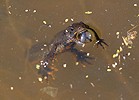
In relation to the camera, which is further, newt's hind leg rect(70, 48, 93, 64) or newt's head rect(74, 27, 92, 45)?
newt's head rect(74, 27, 92, 45)

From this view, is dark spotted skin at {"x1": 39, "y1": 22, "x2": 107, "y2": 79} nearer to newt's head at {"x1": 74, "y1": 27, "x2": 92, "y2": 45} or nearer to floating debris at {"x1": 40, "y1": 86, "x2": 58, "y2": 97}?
newt's head at {"x1": 74, "y1": 27, "x2": 92, "y2": 45}

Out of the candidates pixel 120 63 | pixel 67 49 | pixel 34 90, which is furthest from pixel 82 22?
pixel 34 90

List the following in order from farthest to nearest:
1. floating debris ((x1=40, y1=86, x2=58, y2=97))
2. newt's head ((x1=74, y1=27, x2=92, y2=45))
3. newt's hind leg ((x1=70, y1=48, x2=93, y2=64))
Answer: newt's head ((x1=74, y1=27, x2=92, y2=45)) → newt's hind leg ((x1=70, y1=48, x2=93, y2=64)) → floating debris ((x1=40, y1=86, x2=58, y2=97))

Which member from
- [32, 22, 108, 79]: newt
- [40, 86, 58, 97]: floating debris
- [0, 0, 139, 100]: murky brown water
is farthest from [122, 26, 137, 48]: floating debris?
[40, 86, 58, 97]: floating debris

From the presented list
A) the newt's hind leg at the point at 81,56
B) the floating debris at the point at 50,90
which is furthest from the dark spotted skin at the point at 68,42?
the floating debris at the point at 50,90

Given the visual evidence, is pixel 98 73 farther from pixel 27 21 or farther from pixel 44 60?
pixel 27 21

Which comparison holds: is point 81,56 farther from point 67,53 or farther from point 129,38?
point 129,38
